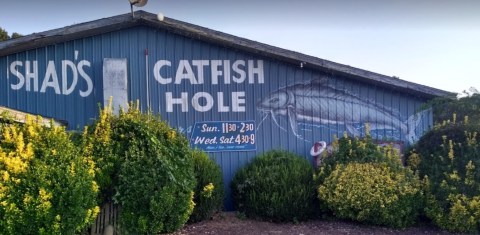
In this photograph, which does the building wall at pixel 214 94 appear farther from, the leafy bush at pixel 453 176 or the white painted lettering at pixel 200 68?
the leafy bush at pixel 453 176

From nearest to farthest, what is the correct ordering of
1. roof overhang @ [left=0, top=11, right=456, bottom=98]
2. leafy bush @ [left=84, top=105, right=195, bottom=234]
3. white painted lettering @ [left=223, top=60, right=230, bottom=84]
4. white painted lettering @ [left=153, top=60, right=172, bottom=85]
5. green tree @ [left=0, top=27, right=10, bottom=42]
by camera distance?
1. leafy bush @ [left=84, top=105, right=195, bottom=234]
2. roof overhang @ [left=0, top=11, right=456, bottom=98]
3. white painted lettering @ [left=153, top=60, right=172, bottom=85]
4. white painted lettering @ [left=223, top=60, right=230, bottom=84]
5. green tree @ [left=0, top=27, right=10, bottom=42]

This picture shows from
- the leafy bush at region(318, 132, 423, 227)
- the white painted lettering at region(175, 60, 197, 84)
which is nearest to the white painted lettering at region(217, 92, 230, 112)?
the white painted lettering at region(175, 60, 197, 84)

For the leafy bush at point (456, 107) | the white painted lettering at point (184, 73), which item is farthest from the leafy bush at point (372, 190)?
the white painted lettering at point (184, 73)

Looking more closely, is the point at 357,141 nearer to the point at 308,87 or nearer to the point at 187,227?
the point at 308,87

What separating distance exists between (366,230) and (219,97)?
480cm

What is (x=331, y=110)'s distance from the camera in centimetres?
1338

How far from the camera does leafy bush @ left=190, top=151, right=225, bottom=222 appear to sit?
10648 mm

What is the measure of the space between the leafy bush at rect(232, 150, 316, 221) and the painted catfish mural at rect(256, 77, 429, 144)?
192cm

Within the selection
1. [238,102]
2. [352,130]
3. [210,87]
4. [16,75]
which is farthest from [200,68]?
[16,75]

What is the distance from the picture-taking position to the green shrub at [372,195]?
10570mm

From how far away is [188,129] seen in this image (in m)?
12.9

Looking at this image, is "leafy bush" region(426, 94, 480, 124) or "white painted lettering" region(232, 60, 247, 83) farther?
"white painted lettering" region(232, 60, 247, 83)

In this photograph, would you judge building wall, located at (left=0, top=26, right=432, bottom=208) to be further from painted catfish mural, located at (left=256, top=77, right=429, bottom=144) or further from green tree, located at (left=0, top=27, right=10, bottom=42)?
green tree, located at (left=0, top=27, right=10, bottom=42)

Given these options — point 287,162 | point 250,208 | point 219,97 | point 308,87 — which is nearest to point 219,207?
point 250,208
